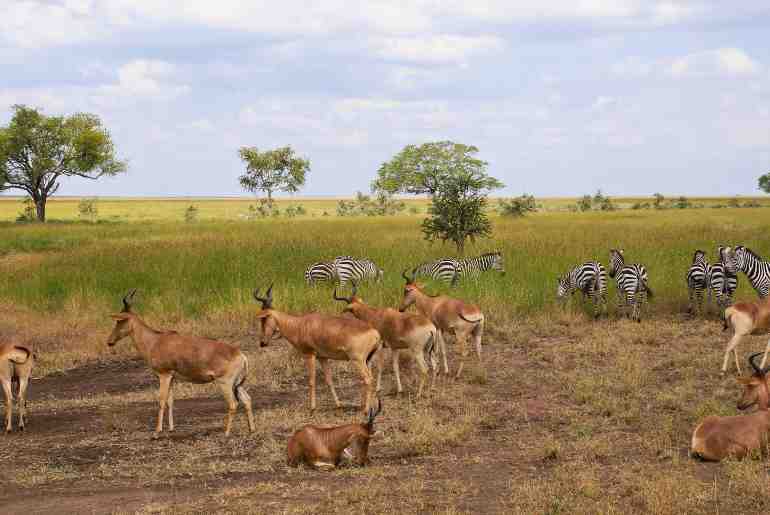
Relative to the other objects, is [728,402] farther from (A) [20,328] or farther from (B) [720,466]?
(A) [20,328]

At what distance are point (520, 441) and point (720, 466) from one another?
7.28 ft

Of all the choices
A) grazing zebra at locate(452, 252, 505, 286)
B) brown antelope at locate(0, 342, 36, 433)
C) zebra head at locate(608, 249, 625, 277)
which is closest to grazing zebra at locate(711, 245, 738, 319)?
zebra head at locate(608, 249, 625, 277)

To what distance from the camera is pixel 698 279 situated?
1784 cm

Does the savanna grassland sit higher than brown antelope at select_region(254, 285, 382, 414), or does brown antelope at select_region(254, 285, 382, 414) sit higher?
brown antelope at select_region(254, 285, 382, 414)

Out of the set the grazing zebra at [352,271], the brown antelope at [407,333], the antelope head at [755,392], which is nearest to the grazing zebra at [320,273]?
the grazing zebra at [352,271]

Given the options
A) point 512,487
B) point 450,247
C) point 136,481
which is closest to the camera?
point 512,487

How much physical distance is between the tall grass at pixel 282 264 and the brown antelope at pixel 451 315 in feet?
13.7

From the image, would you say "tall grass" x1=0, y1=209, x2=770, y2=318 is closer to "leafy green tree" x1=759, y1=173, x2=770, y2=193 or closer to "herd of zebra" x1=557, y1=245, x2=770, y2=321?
"herd of zebra" x1=557, y1=245, x2=770, y2=321

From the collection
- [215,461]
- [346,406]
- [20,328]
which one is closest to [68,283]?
[20,328]

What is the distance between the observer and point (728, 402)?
36.2 feet

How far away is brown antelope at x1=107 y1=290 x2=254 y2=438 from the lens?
32.8ft

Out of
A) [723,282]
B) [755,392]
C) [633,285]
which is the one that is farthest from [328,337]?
[723,282]

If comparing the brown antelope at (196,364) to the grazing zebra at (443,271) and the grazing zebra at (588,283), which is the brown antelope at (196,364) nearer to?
the grazing zebra at (588,283)

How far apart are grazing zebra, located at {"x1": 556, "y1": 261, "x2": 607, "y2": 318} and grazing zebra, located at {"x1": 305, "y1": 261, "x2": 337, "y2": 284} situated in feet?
19.1
